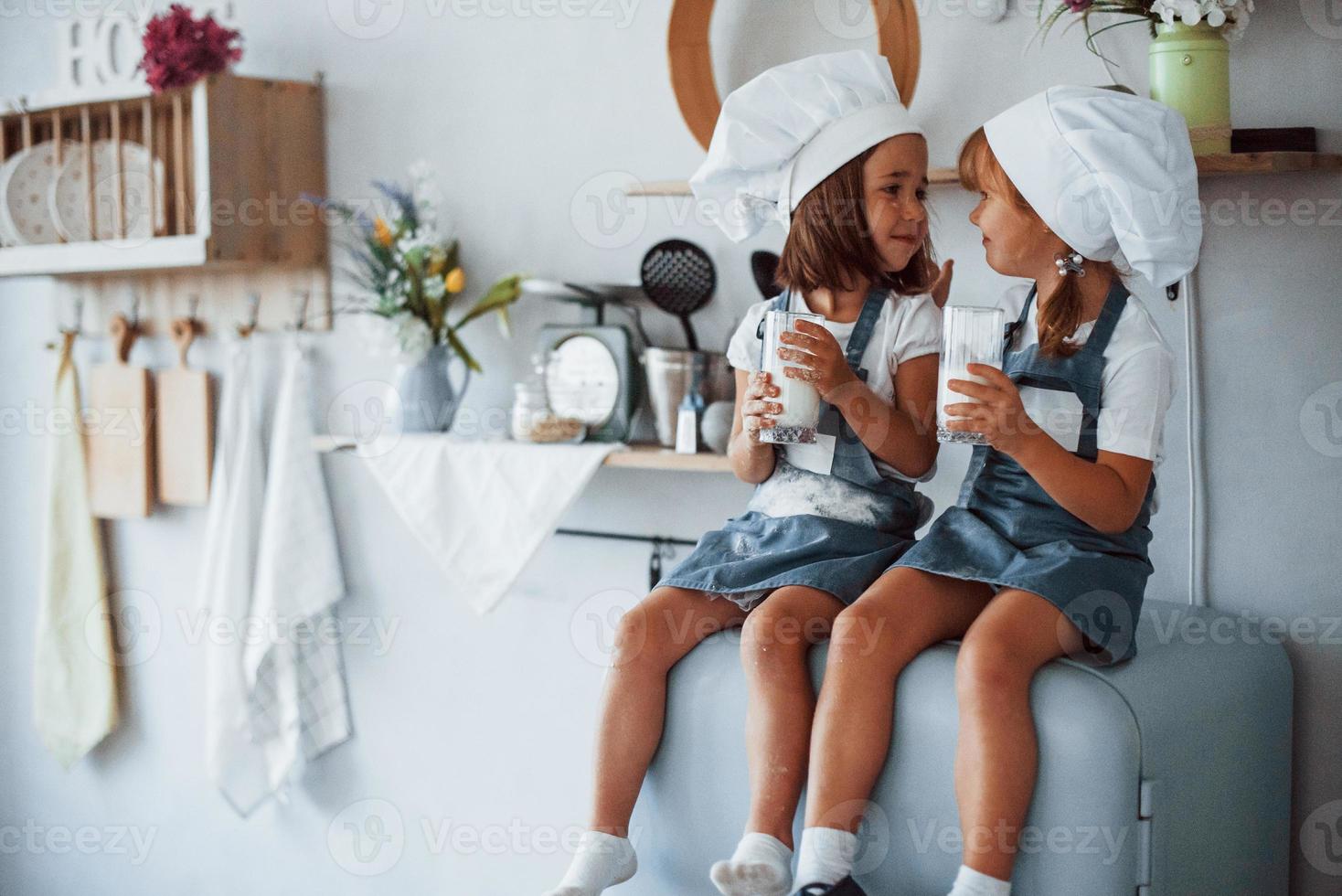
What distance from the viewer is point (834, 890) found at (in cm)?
104

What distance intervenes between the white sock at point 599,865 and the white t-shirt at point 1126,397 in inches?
23.1

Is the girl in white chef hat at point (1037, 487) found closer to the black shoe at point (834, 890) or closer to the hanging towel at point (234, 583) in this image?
the black shoe at point (834, 890)

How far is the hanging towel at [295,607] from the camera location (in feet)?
6.70

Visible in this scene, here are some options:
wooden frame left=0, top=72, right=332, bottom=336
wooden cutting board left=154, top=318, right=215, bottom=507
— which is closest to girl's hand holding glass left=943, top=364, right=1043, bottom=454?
wooden frame left=0, top=72, right=332, bottom=336

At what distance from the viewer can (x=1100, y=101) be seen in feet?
3.82

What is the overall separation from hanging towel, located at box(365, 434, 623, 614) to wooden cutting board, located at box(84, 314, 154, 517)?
66 centimetres

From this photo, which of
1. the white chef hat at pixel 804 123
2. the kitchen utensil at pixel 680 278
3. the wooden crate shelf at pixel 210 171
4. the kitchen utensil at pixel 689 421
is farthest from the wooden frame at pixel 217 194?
the white chef hat at pixel 804 123

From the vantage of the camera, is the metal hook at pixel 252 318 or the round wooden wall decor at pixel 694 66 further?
the metal hook at pixel 252 318

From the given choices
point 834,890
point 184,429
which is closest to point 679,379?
point 834,890

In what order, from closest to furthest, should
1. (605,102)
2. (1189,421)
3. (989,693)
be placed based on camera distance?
1. (989,693)
2. (1189,421)
3. (605,102)

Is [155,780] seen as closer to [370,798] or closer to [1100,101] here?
[370,798]

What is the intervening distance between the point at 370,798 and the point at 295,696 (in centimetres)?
22

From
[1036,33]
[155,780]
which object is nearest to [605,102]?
[1036,33]

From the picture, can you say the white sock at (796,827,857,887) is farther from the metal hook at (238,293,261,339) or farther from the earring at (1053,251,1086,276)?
the metal hook at (238,293,261,339)
